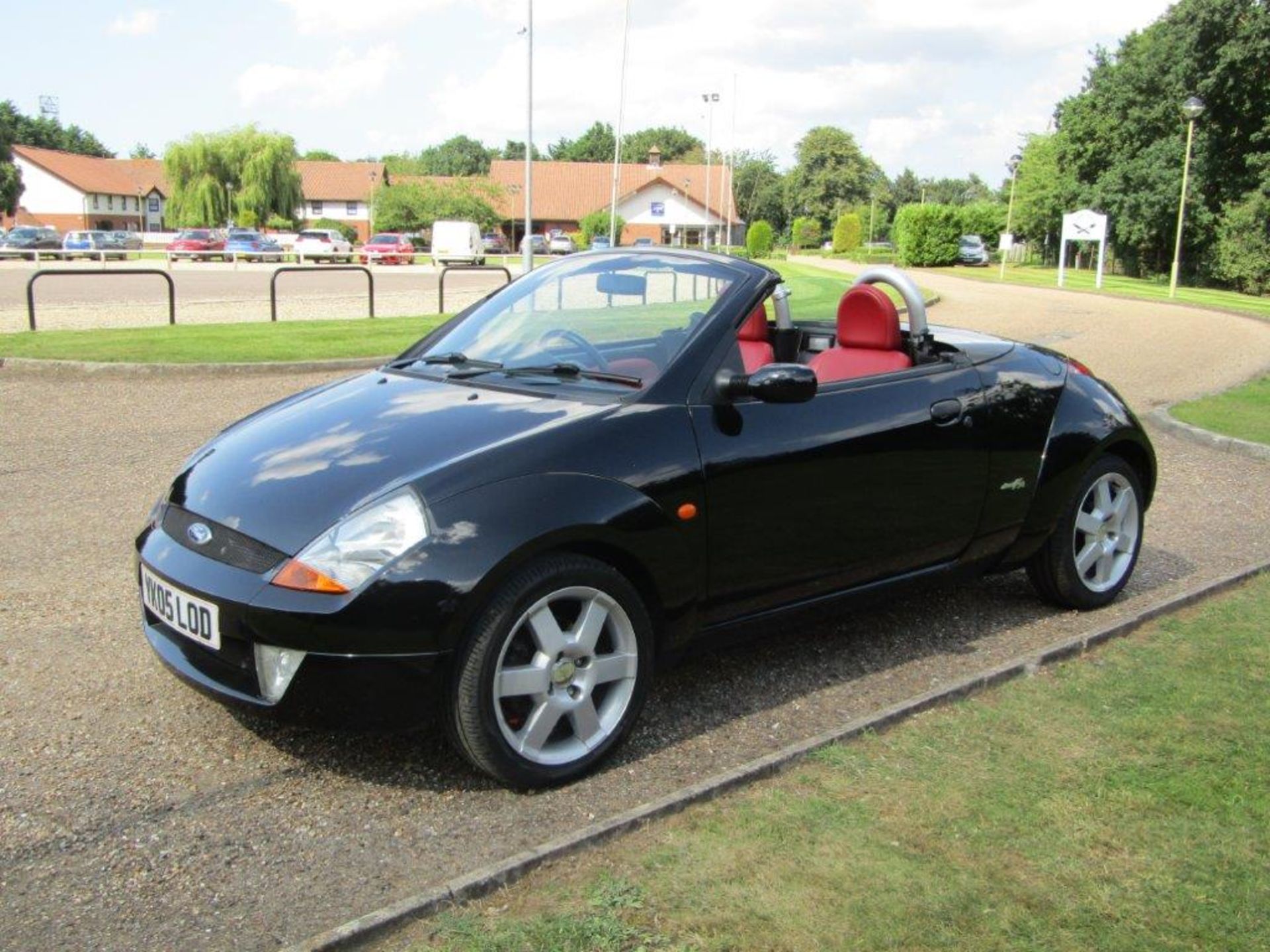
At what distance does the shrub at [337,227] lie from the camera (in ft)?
281

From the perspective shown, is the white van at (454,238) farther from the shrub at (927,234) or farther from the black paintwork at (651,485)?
the black paintwork at (651,485)

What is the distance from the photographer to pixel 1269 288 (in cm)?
4434

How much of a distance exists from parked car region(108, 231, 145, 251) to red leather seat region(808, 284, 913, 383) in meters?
59.6

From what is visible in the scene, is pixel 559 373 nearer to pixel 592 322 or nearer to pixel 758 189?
pixel 592 322

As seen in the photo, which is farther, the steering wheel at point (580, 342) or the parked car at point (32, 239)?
the parked car at point (32, 239)

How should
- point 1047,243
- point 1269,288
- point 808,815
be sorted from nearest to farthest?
point 808,815 < point 1269,288 < point 1047,243

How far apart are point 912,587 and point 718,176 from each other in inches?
4315

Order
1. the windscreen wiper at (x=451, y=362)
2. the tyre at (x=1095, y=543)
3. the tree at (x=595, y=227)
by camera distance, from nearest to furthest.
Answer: the windscreen wiper at (x=451, y=362) < the tyre at (x=1095, y=543) < the tree at (x=595, y=227)

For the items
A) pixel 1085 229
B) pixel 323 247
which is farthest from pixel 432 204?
pixel 1085 229

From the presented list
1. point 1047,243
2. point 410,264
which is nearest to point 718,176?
point 1047,243

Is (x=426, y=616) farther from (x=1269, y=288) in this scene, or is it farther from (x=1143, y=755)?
(x=1269, y=288)

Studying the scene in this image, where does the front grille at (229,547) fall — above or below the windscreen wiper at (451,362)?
below

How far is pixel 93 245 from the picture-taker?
5625 centimetres

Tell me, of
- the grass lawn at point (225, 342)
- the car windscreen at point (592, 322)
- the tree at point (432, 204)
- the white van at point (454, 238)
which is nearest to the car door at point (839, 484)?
the car windscreen at point (592, 322)
